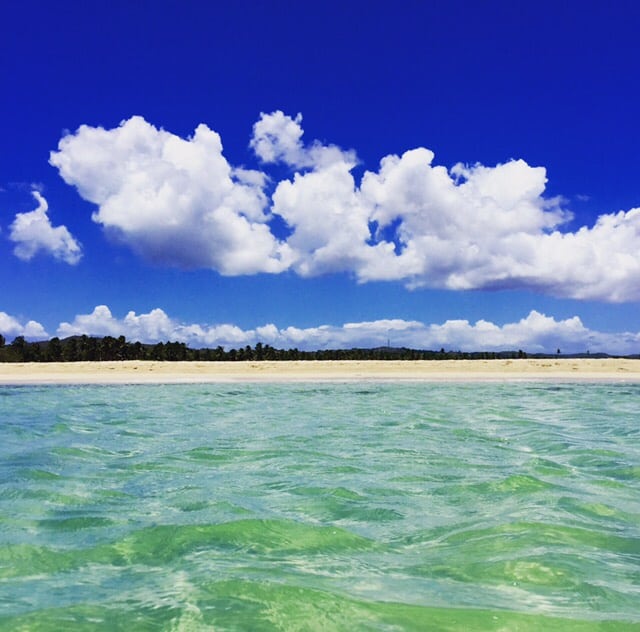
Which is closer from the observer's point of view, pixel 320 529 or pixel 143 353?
pixel 320 529

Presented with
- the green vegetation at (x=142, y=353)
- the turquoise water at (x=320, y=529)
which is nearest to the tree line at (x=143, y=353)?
the green vegetation at (x=142, y=353)

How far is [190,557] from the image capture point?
689cm

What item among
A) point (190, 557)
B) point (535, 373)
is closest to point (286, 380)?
point (535, 373)

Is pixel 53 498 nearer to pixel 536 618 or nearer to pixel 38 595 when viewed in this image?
pixel 38 595

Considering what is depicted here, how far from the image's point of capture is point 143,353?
94.6m

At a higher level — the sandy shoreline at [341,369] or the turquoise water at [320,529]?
the sandy shoreline at [341,369]

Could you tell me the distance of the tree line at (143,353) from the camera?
92.8 metres

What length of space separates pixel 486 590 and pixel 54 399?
106ft

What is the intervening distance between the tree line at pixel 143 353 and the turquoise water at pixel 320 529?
75570 mm

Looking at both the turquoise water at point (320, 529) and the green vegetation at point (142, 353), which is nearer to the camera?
the turquoise water at point (320, 529)

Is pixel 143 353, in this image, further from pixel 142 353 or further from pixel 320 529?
pixel 320 529

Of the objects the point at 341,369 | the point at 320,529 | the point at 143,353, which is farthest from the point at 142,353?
the point at 320,529

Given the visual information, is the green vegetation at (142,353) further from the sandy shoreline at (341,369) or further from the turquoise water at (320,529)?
the turquoise water at (320,529)

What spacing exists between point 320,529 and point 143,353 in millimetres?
90923
